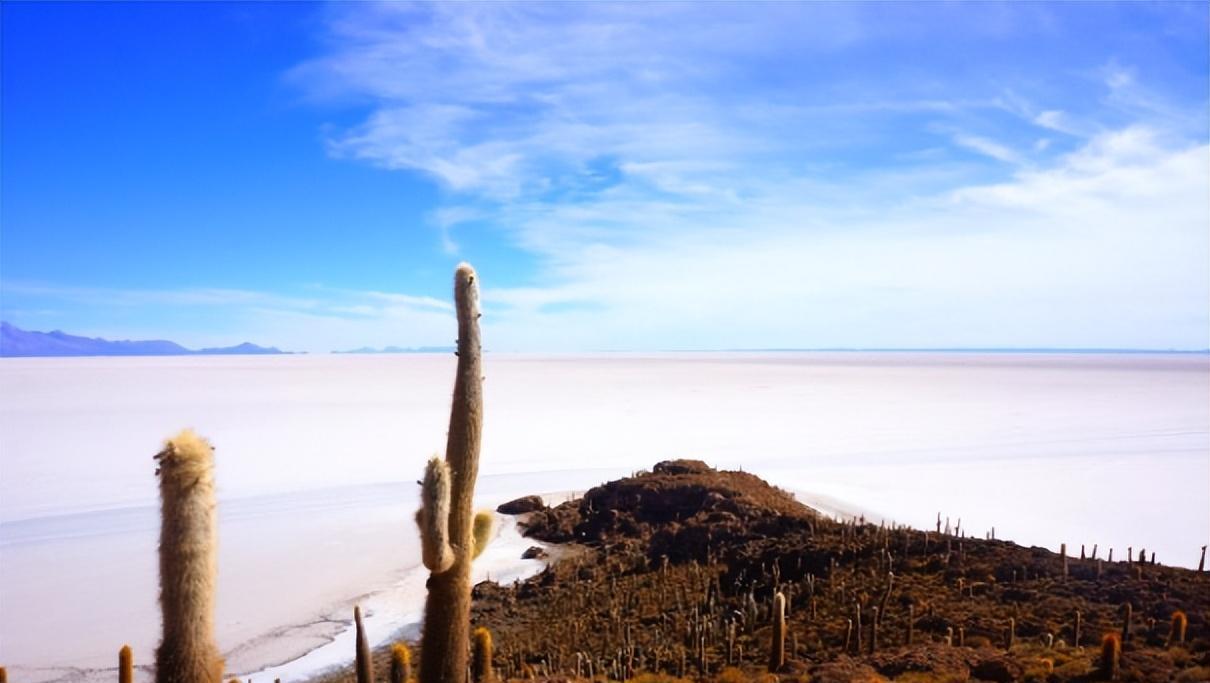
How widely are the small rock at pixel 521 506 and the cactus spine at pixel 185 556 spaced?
1967cm

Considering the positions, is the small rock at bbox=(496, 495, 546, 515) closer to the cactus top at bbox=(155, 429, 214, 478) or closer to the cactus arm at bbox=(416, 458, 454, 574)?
the cactus arm at bbox=(416, 458, 454, 574)

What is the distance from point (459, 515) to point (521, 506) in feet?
57.7

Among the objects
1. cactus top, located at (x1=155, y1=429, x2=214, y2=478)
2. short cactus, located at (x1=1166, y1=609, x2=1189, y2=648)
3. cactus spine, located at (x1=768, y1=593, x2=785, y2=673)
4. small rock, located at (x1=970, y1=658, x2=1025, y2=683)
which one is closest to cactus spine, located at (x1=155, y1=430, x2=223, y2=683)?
cactus top, located at (x1=155, y1=429, x2=214, y2=478)

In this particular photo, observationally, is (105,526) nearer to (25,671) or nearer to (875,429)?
(25,671)

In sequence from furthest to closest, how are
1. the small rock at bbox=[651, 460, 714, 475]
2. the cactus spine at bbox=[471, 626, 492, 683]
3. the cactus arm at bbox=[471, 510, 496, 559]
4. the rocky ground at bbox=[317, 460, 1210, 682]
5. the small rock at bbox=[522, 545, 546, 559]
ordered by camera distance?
the small rock at bbox=[651, 460, 714, 475], the small rock at bbox=[522, 545, 546, 559], the rocky ground at bbox=[317, 460, 1210, 682], the cactus spine at bbox=[471, 626, 492, 683], the cactus arm at bbox=[471, 510, 496, 559]

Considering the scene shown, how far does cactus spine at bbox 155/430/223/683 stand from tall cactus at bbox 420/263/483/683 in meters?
2.41

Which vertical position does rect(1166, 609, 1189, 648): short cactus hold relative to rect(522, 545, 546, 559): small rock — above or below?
above

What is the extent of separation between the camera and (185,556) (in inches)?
193

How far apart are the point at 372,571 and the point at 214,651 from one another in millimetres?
14498

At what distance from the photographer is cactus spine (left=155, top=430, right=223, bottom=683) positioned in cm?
486

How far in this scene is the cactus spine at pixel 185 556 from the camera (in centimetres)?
486

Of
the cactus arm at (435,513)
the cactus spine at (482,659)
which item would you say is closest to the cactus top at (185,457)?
the cactus arm at (435,513)

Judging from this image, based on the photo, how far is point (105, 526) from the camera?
22812mm

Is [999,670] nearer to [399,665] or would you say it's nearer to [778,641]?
[778,641]
